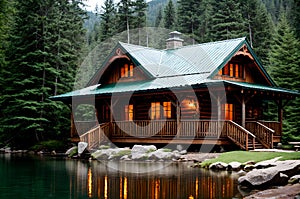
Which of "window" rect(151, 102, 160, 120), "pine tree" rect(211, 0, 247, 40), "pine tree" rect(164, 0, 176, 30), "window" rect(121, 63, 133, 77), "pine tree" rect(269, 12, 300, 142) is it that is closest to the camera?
"window" rect(151, 102, 160, 120)

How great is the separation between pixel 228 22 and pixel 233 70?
70.9 ft

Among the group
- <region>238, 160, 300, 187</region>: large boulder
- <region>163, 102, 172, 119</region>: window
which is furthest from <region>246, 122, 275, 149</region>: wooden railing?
<region>238, 160, 300, 187</region>: large boulder

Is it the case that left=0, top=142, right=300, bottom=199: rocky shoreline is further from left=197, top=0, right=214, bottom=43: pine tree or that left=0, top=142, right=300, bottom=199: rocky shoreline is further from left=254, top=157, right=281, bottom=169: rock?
left=197, top=0, right=214, bottom=43: pine tree

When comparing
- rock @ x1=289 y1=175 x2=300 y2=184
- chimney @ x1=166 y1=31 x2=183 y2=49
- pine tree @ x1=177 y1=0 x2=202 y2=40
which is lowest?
rock @ x1=289 y1=175 x2=300 y2=184

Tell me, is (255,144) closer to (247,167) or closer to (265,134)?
(265,134)

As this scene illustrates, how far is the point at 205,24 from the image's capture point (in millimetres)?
55469

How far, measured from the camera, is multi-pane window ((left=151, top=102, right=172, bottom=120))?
26.2 m

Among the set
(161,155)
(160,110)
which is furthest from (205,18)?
(161,155)

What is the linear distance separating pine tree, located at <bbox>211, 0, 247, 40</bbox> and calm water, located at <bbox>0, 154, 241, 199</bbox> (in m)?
31.2

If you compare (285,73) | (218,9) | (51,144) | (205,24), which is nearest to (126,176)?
(51,144)

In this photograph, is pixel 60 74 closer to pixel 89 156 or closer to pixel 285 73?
pixel 89 156

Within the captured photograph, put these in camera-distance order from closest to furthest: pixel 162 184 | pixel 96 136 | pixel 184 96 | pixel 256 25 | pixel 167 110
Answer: pixel 162 184
pixel 184 96
pixel 96 136
pixel 167 110
pixel 256 25

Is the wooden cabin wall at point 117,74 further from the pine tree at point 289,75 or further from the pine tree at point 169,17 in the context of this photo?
the pine tree at point 169,17

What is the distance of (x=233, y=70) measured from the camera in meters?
26.7
